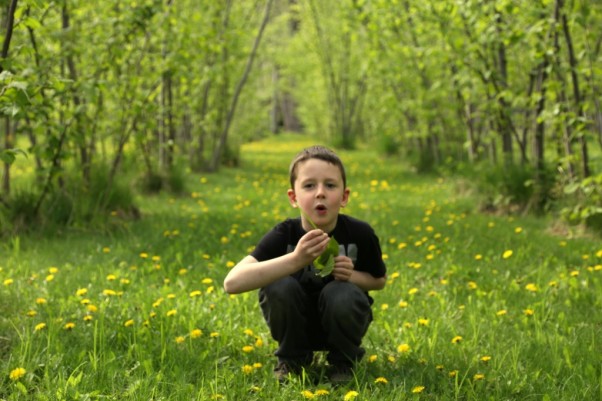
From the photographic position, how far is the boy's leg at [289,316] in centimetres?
251

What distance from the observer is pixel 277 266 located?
2.33 m

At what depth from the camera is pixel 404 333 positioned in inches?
127

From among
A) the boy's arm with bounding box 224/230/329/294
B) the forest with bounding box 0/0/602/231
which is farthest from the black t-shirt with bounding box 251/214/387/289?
the forest with bounding box 0/0/602/231

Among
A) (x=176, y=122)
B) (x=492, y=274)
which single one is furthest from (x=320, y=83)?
(x=492, y=274)

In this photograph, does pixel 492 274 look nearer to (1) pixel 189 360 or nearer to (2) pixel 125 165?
(1) pixel 189 360

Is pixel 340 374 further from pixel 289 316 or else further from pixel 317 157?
→ pixel 317 157

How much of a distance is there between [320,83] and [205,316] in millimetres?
21334

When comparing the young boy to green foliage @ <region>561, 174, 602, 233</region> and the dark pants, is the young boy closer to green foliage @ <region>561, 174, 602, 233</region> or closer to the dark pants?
the dark pants

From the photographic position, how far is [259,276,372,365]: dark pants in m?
2.49

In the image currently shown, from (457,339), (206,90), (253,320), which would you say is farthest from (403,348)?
(206,90)

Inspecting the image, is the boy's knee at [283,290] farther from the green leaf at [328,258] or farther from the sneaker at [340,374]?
the sneaker at [340,374]

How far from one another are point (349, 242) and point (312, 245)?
18.5 inches

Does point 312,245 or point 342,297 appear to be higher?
point 312,245

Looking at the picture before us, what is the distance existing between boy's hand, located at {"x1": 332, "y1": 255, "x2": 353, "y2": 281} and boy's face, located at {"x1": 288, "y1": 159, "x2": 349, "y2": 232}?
0.54ft
